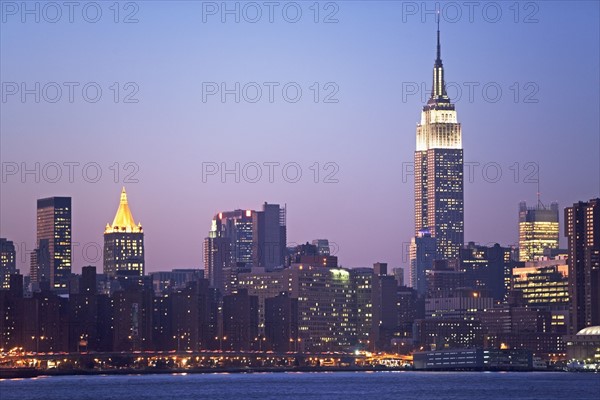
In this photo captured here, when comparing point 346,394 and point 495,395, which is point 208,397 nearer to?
point 346,394

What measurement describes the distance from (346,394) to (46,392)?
109 ft

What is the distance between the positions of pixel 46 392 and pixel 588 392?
5924cm

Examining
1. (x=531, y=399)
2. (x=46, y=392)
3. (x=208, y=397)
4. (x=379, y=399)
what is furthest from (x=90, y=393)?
(x=531, y=399)

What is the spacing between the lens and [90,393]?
195250mm

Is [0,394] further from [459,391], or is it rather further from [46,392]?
[459,391]

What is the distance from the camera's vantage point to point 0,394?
19038cm

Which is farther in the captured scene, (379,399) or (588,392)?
(588,392)

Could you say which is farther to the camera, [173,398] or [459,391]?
[459,391]

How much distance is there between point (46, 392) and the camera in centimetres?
19588

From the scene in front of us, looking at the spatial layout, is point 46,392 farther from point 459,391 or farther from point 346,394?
point 459,391

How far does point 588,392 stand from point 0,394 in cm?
6326

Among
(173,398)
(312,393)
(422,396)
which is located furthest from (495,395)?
(173,398)

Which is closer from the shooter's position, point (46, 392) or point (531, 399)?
point (531, 399)

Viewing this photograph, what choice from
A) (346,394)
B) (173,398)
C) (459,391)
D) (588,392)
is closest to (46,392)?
(173,398)
